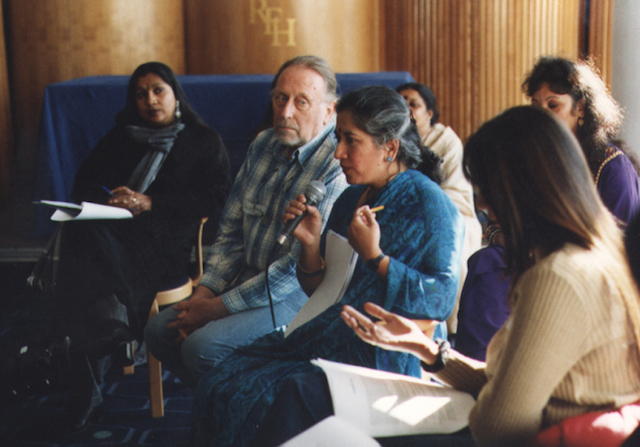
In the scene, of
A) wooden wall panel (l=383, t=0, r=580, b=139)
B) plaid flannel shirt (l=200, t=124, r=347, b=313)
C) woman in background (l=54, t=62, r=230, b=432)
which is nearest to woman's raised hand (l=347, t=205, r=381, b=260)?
plaid flannel shirt (l=200, t=124, r=347, b=313)

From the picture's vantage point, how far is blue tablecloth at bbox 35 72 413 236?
3.52 m

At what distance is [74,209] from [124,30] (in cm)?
225

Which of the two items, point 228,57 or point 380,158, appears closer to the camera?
point 380,158

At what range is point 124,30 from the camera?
427cm

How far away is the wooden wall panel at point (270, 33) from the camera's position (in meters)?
4.32

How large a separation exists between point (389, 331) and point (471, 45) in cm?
369

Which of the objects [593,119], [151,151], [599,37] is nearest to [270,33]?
[151,151]

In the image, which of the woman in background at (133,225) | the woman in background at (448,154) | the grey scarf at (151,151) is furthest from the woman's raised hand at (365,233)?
the woman in background at (448,154)

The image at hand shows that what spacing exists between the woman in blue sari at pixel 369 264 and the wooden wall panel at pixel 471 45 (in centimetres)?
298

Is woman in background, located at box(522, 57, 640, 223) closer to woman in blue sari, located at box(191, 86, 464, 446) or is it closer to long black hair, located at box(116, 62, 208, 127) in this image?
woman in blue sari, located at box(191, 86, 464, 446)

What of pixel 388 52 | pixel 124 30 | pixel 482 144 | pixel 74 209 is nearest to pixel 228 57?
pixel 124 30

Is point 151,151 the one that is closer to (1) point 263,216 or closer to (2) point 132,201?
(2) point 132,201

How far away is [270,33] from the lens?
14.2 ft

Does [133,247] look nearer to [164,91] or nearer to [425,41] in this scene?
[164,91]
